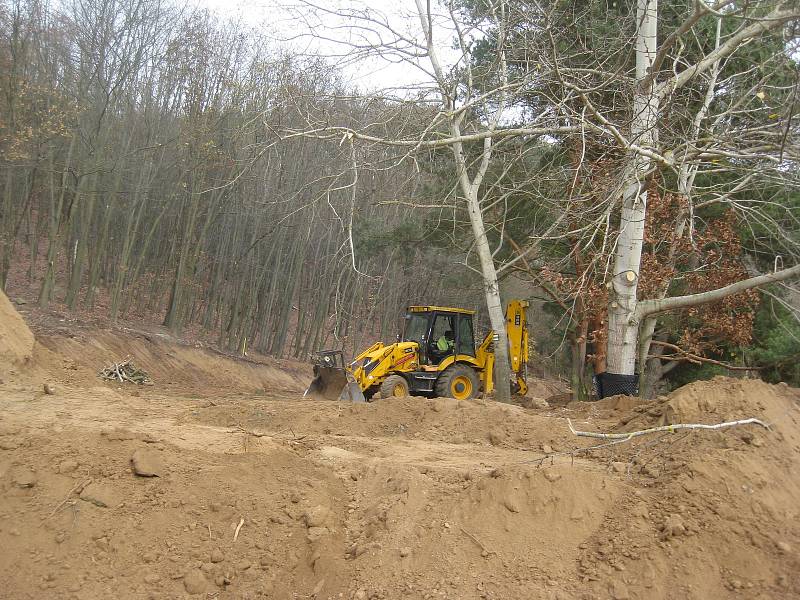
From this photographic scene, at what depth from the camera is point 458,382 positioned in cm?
1388

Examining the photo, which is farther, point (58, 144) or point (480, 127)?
point (58, 144)

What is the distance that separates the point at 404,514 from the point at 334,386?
24.1 feet

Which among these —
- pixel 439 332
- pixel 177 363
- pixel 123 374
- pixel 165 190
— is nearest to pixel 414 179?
pixel 439 332

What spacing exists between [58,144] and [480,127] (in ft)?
44.9

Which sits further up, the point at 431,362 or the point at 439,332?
the point at 439,332

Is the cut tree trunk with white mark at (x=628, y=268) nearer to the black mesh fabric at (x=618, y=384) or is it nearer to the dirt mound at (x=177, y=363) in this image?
the black mesh fabric at (x=618, y=384)

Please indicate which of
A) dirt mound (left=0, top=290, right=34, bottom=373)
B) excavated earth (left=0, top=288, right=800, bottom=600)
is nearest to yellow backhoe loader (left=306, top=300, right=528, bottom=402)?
dirt mound (left=0, top=290, right=34, bottom=373)

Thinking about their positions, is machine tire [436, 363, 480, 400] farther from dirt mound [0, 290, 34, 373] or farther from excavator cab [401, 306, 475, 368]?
dirt mound [0, 290, 34, 373]

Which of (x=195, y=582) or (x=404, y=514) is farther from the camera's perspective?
(x=404, y=514)

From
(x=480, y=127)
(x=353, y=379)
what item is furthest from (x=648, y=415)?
(x=480, y=127)

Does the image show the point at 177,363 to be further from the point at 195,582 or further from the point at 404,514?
the point at 404,514

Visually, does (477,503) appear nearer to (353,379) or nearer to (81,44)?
(353,379)

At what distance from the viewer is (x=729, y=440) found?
529 centimetres

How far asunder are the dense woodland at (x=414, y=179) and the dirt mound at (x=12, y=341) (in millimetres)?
3833
